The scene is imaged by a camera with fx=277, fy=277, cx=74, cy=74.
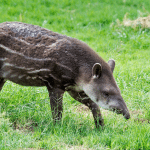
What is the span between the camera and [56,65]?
4391 millimetres

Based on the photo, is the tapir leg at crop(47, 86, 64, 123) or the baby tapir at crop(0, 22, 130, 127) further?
the tapir leg at crop(47, 86, 64, 123)

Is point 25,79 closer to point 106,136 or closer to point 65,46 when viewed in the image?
point 65,46

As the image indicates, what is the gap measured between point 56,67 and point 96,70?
64 cm

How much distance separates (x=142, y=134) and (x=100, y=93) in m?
0.93

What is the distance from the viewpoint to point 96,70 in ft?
14.4

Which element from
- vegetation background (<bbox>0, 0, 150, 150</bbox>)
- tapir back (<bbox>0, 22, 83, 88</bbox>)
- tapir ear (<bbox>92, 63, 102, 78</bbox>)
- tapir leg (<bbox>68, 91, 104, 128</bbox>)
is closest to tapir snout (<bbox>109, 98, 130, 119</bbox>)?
vegetation background (<bbox>0, 0, 150, 150</bbox>)

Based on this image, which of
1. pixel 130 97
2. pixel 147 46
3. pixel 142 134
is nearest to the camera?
pixel 142 134

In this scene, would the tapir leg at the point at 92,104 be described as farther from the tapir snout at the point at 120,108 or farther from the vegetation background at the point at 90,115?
the tapir snout at the point at 120,108

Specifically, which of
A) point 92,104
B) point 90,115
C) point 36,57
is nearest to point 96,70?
point 92,104

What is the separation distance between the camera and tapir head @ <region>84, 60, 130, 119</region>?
441 cm

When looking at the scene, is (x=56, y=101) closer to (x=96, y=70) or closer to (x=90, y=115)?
(x=96, y=70)

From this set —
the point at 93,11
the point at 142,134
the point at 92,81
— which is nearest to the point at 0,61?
the point at 92,81

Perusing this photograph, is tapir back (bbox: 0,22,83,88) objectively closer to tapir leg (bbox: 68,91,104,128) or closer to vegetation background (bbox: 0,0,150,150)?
tapir leg (bbox: 68,91,104,128)

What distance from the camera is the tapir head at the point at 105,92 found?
4.41 m
